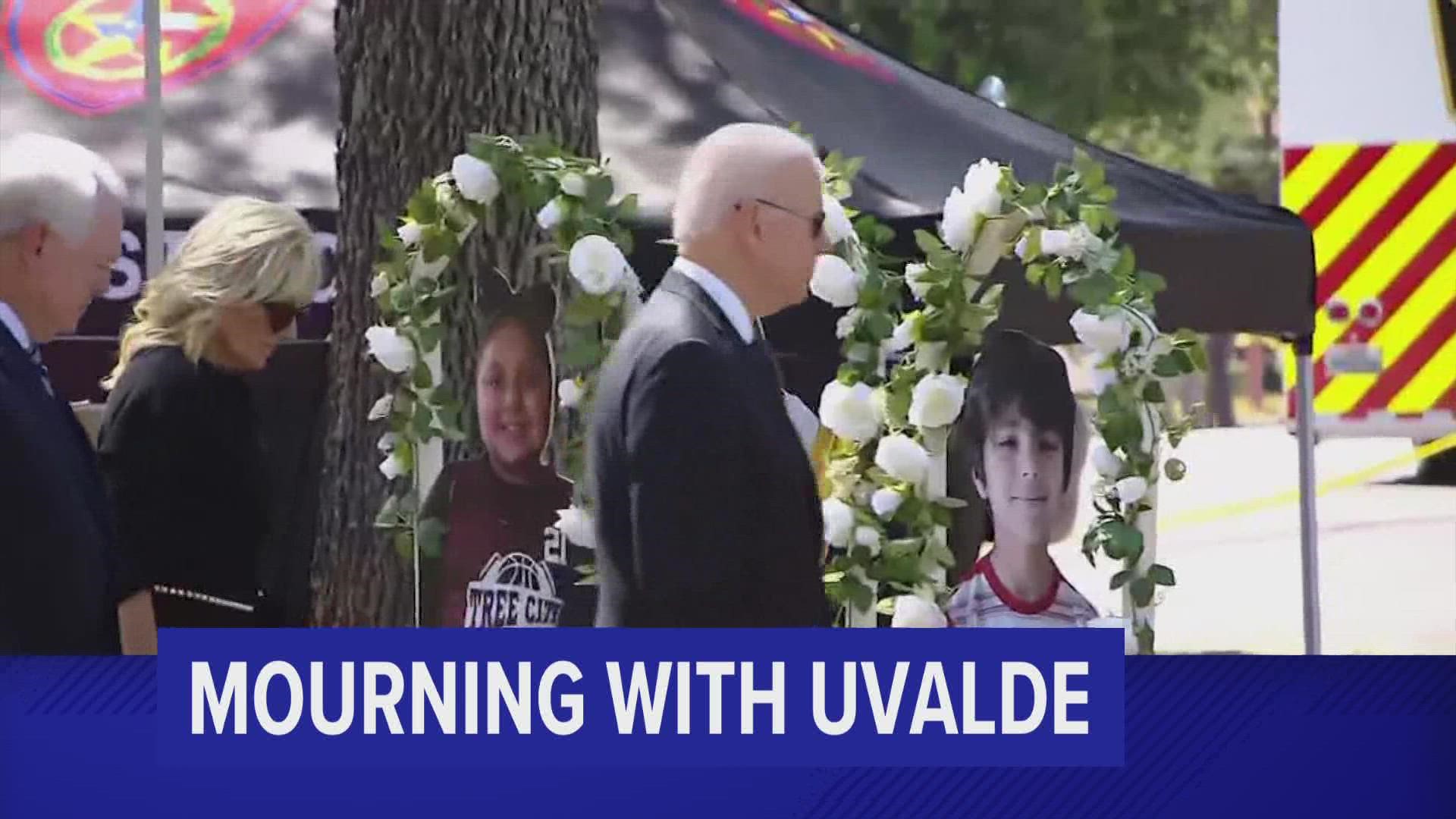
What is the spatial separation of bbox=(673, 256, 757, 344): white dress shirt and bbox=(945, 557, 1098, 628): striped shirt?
1.76ft

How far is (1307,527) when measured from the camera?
447 cm

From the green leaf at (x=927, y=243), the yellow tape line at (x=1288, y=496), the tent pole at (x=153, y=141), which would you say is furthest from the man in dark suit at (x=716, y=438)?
the yellow tape line at (x=1288, y=496)

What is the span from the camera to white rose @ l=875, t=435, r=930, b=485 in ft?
11.3

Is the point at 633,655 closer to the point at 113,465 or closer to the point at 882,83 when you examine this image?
the point at 113,465

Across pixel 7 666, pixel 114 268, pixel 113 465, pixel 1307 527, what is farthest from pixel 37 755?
pixel 1307 527

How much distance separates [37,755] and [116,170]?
3.92 feet

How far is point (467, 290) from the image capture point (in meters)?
3.59

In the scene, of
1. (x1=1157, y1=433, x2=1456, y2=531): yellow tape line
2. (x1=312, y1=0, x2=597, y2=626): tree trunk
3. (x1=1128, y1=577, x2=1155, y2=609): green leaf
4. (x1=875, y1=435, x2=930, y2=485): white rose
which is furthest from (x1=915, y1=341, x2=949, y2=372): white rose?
(x1=1157, y1=433, x2=1456, y2=531): yellow tape line

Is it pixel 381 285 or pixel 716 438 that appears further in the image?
pixel 381 285

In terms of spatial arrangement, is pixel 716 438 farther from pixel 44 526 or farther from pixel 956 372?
pixel 44 526

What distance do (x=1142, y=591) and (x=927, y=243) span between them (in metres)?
0.63

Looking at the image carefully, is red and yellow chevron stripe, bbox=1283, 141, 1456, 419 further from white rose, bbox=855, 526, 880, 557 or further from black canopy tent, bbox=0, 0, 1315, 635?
white rose, bbox=855, 526, 880, 557

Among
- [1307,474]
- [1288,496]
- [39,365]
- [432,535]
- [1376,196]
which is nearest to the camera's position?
[39,365]

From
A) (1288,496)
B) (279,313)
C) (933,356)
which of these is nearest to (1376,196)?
(933,356)
